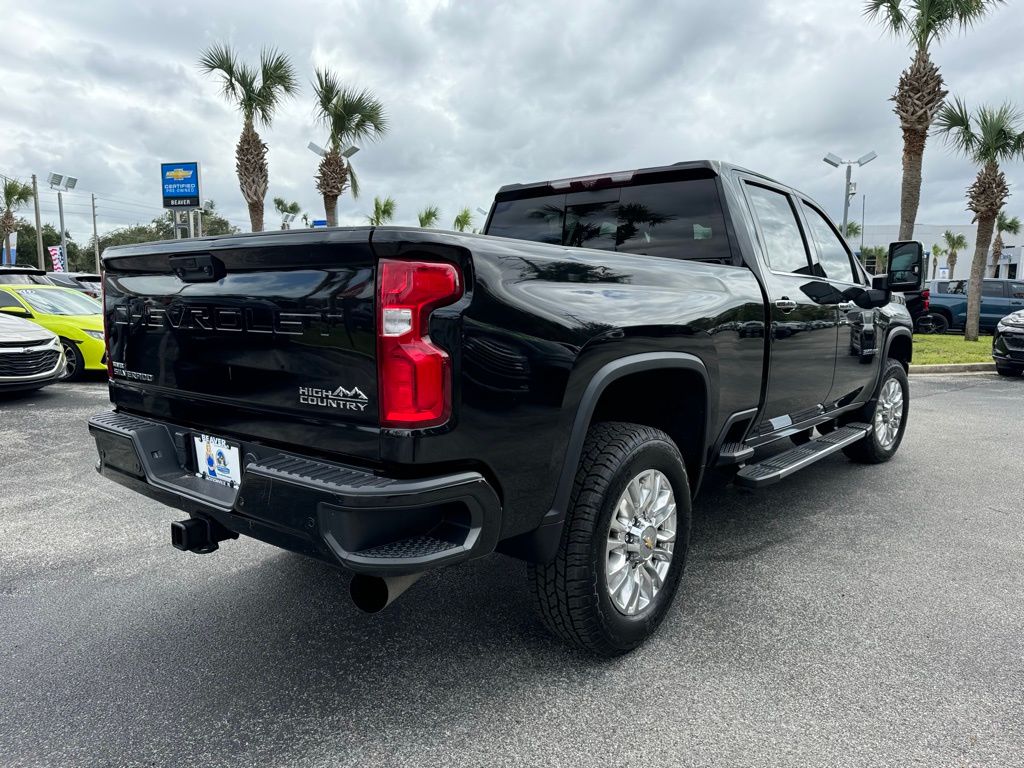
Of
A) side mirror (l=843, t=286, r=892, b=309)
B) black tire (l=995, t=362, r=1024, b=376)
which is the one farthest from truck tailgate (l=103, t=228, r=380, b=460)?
black tire (l=995, t=362, r=1024, b=376)

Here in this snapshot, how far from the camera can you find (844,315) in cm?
427

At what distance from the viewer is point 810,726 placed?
7.22ft

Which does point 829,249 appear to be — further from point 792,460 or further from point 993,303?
point 993,303

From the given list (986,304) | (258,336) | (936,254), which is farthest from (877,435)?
(936,254)

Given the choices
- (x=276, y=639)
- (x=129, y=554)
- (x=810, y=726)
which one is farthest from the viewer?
(x=129, y=554)

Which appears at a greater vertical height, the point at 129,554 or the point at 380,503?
the point at 380,503

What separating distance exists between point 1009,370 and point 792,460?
33.0 feet

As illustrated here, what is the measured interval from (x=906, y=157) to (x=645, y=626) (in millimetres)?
15598

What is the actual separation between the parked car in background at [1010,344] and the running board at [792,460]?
819 centimetres

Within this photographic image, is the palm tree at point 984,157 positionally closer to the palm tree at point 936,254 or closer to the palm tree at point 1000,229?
the palm tree at point 1000,229

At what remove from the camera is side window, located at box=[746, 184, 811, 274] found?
3723 mm

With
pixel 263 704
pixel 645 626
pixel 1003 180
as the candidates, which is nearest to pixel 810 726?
pixel 645 626

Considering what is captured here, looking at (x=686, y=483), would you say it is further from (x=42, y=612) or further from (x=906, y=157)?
(x=906, y=157)

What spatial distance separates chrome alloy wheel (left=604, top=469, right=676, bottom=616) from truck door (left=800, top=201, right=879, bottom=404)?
1.91 m
